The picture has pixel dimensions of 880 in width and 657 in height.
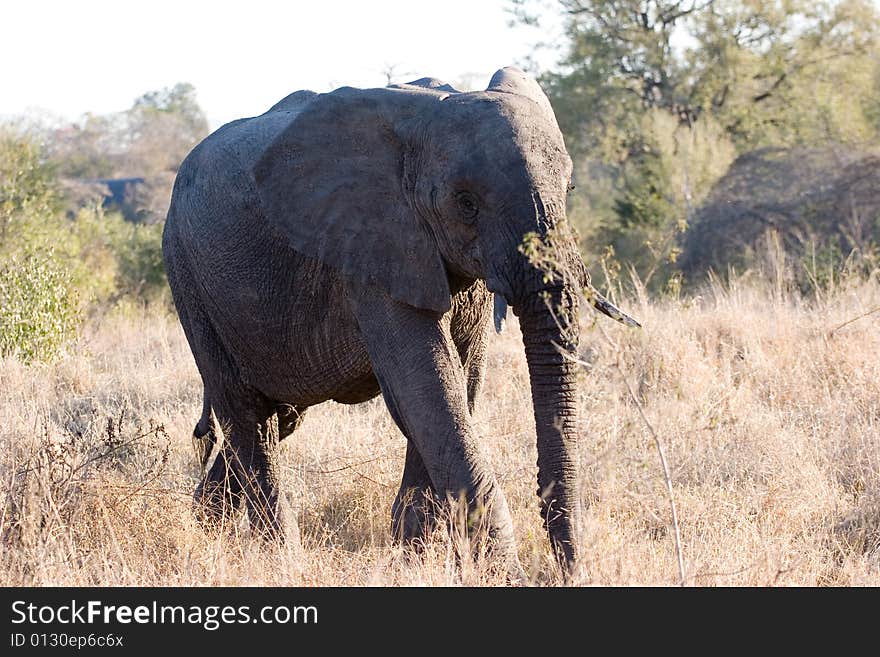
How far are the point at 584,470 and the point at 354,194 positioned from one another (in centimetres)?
140

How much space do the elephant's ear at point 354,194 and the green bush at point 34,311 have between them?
4.90m

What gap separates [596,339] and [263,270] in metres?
4.14

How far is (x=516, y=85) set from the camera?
175 inches

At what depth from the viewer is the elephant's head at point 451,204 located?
3.91 m

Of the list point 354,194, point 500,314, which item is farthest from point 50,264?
point 354,194

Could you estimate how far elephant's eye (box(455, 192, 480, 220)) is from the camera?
4062 millimetres

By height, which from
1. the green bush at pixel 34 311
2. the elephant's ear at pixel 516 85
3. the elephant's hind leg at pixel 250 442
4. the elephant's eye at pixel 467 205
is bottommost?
the elephant's hind leg at pixel 250 442

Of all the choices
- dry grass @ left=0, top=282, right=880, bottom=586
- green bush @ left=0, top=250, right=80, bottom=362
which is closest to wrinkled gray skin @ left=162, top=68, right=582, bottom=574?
dry grass @ left=0, top=282, right=880, bottom=586

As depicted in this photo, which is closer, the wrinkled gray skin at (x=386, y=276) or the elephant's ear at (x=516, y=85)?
the wrinkled gray skin at (x=386, y=276)

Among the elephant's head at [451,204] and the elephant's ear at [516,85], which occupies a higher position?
the elephant's ear at [516,85]

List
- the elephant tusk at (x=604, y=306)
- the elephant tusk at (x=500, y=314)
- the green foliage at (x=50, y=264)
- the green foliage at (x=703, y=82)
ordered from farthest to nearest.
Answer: the green foliage at (x=703, y=82) → the green foliage at (x=50, y=264) → the elephant tusk at (x=500, y=314) → the elephant tusk at (x=604, y=306)

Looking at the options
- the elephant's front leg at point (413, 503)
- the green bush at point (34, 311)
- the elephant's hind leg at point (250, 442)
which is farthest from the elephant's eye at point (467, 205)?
the green bush at point (34, 311)

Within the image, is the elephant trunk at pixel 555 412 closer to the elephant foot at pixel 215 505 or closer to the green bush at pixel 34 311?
the elephant foot at pixel 215 505

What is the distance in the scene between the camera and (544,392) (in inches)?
159
